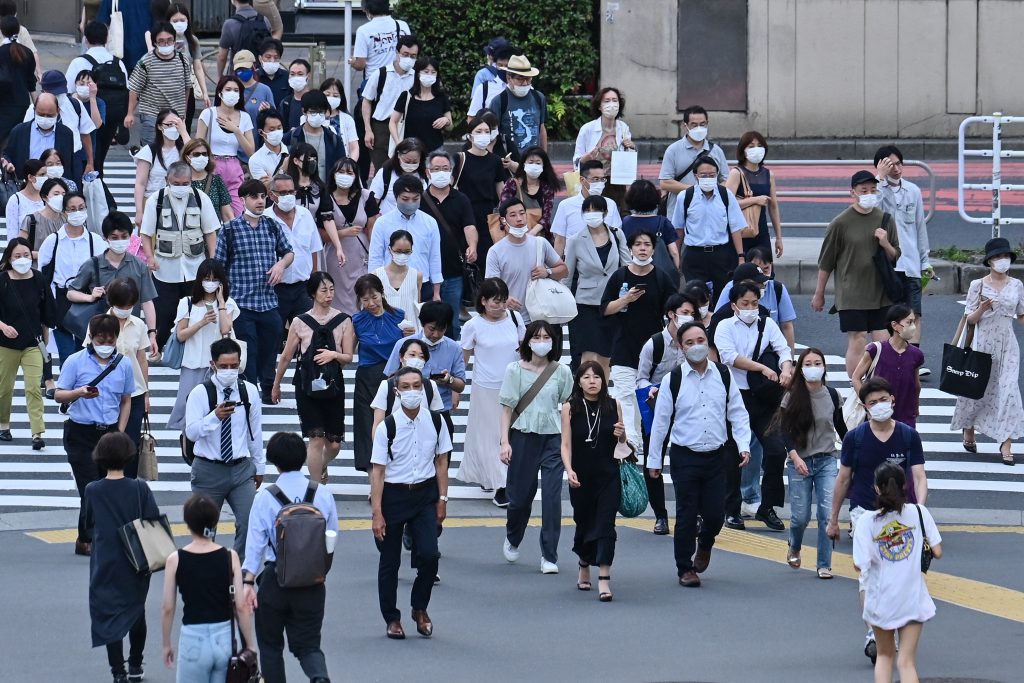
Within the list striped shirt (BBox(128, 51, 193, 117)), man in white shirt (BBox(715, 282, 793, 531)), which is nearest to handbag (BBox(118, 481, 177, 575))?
man in white shirt (BBox(715, 282, 793, 531))

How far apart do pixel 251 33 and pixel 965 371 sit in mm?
10427

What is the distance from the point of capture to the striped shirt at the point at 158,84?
19.9m

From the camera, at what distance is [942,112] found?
2841 centimetres

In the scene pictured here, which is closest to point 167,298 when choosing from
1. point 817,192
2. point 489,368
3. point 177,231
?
point 177,231

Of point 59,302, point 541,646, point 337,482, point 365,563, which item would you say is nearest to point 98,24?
point 59,302

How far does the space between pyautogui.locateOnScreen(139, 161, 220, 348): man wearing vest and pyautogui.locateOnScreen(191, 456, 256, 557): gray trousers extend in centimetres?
494

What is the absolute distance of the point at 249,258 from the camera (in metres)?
16.0

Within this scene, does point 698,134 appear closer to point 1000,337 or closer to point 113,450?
point 1000,337

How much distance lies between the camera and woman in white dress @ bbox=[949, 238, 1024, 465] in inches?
600

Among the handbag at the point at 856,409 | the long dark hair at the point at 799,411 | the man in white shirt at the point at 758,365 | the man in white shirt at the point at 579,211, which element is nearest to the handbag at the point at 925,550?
the long dark hair at the point at 799,411

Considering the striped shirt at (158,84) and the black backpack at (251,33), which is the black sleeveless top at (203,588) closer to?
the striped shirt at (158,84)

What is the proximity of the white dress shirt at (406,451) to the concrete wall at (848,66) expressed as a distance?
17.6 m

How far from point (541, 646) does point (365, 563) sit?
226 cm

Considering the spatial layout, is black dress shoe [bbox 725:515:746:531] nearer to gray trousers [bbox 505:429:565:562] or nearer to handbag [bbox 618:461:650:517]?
handbag [bbox 618:461:650:517]
